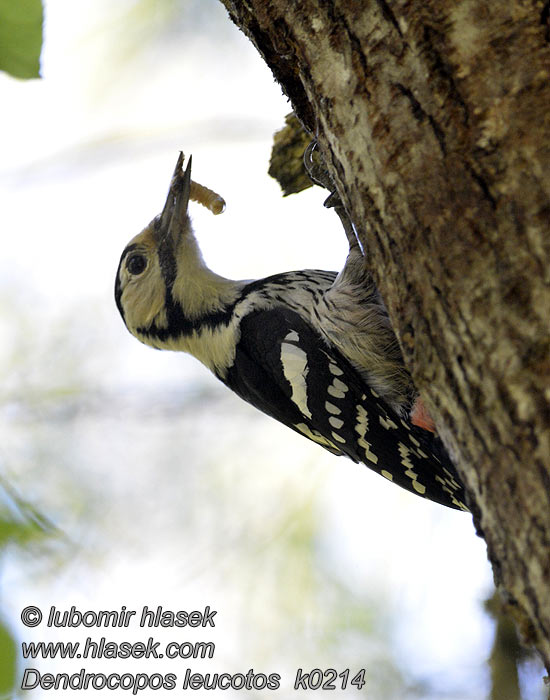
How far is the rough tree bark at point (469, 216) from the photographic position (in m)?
1.13

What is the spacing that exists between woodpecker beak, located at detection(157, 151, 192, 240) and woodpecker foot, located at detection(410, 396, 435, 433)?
161 centimetres

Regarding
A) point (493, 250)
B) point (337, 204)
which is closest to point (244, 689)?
point (337, 204)

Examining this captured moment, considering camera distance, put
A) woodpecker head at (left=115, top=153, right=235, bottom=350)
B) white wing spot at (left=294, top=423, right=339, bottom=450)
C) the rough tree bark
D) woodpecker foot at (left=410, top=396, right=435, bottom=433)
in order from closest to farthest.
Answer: the rough tree bark → woodpecker foot at (left=410, top=396, right=435, bottom=433) → white wing spot at (left=294, top=423, right=339, bottom=450) → woodpecker head at (left=115, top=153, right=235, bottom=350)

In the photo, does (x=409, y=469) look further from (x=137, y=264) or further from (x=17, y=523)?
(x=137, y=264)

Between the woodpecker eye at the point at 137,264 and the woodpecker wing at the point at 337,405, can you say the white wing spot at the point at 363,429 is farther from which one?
the woodpecker eye at the point at 137,264

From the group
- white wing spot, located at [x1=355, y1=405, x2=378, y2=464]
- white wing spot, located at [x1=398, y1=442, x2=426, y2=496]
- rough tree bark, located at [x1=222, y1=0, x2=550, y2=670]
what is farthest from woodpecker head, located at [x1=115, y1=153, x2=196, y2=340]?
rough tree bark, located at [x1=222, y1=0, x2=550, y2=670]

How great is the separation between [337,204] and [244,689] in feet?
8.61

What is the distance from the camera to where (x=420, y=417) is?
8.74ft

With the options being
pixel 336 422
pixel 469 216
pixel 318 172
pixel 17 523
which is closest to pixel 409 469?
pixel 336 422

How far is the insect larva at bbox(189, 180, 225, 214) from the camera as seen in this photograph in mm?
3664

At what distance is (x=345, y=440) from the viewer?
9.66 ft

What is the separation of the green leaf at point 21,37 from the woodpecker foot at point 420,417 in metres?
1.72

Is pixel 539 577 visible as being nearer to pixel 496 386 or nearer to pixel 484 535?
pixel 484 535

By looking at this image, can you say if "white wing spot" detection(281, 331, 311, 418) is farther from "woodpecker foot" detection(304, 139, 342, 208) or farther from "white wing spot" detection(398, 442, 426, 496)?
"woodpecker foot" detection(304, 139, 342, 208)
